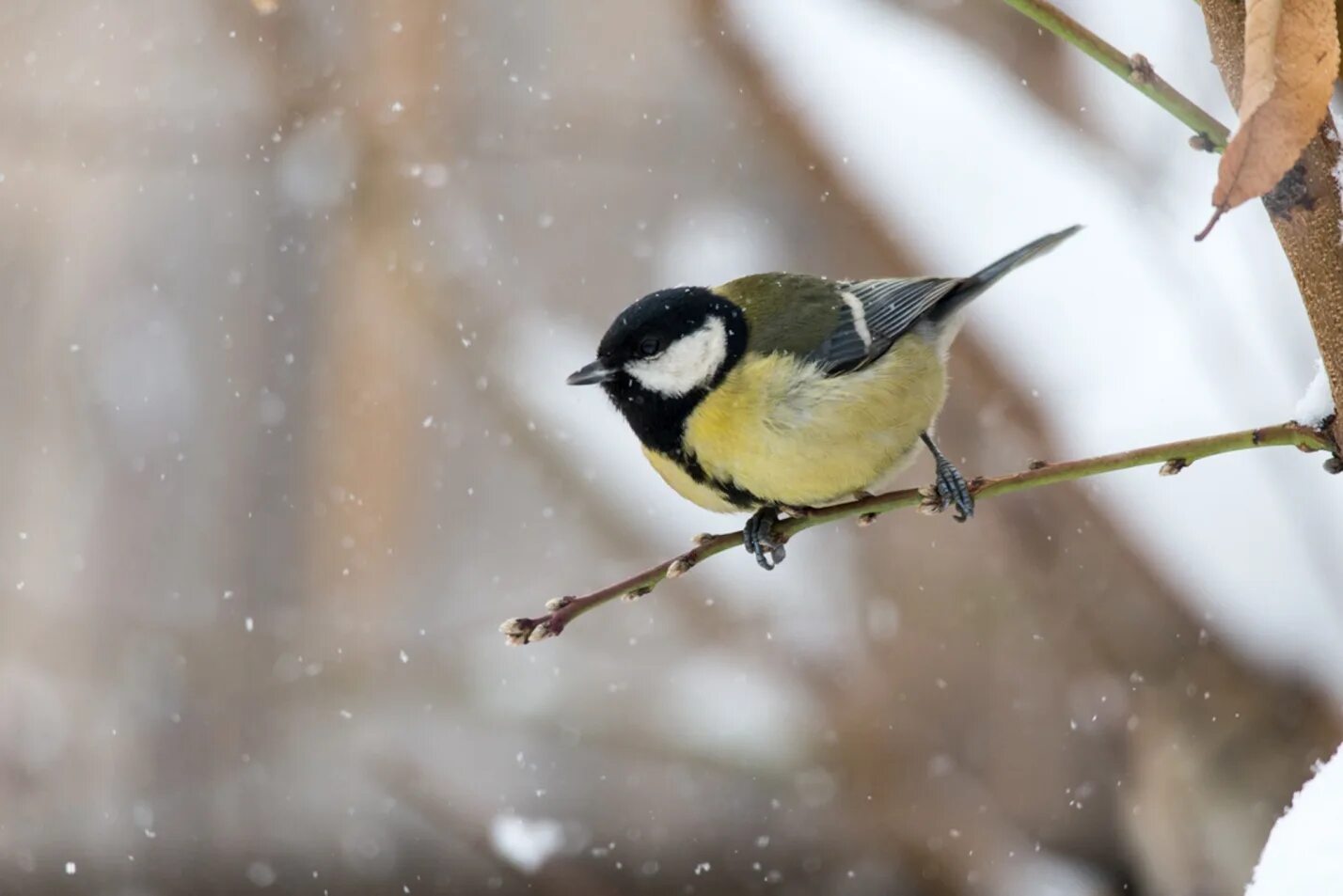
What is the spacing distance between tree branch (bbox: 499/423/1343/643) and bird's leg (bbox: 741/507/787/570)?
0.17 m

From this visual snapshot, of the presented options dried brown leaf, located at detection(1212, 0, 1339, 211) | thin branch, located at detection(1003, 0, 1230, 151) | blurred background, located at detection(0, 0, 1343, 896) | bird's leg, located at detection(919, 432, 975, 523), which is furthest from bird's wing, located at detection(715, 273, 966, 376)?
blurred background, located at detection(0, 0, 1343, 896)

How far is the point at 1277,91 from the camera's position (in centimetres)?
76

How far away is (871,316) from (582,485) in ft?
8.00

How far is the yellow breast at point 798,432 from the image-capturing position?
1.87 metres

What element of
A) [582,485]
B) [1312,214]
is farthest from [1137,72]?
[582,485]

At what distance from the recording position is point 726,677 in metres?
4.89

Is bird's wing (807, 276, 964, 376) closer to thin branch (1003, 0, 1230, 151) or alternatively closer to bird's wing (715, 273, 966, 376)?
bird's wing (715, 273, 966, 376)

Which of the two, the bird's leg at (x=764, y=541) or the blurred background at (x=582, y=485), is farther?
the blurred background at (x=582, y=485)

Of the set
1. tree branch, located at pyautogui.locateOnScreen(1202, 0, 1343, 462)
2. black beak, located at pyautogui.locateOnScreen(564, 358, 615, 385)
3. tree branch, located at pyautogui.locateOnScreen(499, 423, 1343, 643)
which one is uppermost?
tree branch, located at pyautogui.locateOnScreen(1202, 0, 1343, 462)

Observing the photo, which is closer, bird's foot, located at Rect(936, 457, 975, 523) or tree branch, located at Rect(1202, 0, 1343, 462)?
tree branch, located at Rect(1202, 0, 1343, 462)

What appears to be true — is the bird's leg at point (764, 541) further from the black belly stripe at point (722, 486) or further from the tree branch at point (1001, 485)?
the tree branch at point (1001, 485)

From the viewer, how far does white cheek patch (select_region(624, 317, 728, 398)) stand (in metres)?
1.98

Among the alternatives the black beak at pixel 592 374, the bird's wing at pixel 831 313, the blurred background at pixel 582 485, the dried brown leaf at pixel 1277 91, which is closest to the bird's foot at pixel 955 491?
the bird's wing at pixel 831 313

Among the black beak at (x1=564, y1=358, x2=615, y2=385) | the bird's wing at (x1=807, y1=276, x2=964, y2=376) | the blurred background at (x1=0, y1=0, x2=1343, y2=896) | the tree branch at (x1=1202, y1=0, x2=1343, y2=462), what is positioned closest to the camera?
the tree branch at (x1=1202, y1=0, x2=1343, y2=462)
